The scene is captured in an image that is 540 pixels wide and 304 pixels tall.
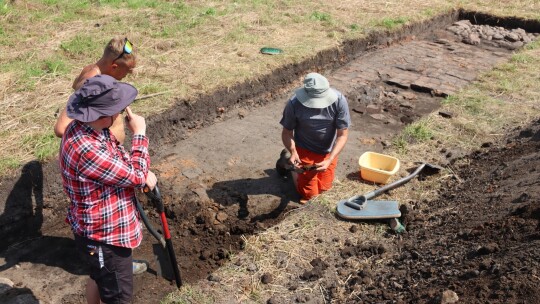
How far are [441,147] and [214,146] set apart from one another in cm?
259

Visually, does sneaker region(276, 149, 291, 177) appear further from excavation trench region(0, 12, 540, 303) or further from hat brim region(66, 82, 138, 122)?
hat brim region(66, 82, 138, 122)

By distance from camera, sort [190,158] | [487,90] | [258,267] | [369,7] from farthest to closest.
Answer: [369,7], [487,90], [190,158], [258,267]

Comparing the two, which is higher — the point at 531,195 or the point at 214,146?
Answer: the point at 531,195

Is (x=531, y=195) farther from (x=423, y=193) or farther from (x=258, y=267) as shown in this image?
(x=258, y=267)

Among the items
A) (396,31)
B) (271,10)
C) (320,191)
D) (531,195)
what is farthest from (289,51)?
(531,195)

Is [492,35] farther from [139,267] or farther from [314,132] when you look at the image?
[139,267]

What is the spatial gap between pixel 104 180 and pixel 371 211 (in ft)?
8.32

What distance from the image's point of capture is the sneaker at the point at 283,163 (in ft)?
18.5

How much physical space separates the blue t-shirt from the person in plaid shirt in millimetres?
1915

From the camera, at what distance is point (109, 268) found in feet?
11.0

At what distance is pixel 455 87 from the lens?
8.37 meters

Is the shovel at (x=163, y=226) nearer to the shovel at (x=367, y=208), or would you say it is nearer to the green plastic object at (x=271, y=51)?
the shovel at (x=367, y=208)

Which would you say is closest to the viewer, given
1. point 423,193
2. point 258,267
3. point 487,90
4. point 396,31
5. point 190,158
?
point 258,267

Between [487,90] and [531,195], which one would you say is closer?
[531,195]
